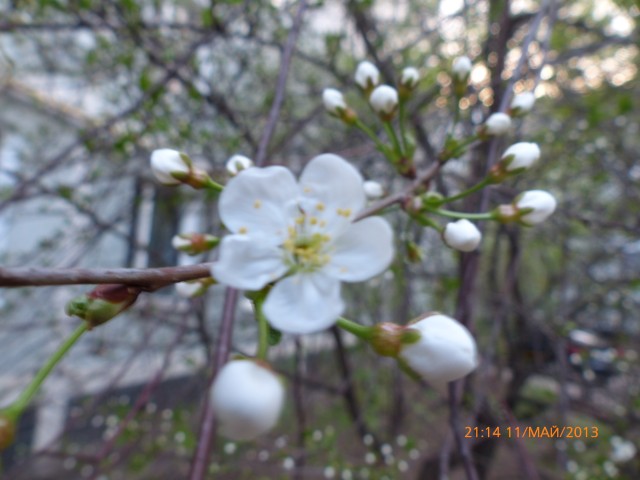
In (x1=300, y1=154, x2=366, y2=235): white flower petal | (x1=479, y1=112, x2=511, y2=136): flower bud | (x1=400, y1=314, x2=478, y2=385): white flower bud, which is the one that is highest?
(x1=479, y1=112, x2=511, y2=136): flower bud

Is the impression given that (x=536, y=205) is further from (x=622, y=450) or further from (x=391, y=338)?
(x=622, y=450)

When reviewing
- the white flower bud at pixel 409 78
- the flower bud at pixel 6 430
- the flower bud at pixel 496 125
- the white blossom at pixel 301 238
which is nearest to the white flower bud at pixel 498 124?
the flower bud at pixel 496 125

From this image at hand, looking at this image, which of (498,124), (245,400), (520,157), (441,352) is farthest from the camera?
(498,124)

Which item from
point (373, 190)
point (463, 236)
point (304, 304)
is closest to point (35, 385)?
point (304, 304)

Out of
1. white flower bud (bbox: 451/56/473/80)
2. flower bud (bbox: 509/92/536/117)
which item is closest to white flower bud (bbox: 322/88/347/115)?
white flower bud (bbox: 451/56/473/80)

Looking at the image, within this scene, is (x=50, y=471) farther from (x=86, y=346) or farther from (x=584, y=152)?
(x=584, y=152)

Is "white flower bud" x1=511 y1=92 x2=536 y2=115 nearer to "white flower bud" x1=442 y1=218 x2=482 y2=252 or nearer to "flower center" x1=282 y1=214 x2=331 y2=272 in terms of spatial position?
"white flower bud" x1=442 y1=218 x2=482 y2=252

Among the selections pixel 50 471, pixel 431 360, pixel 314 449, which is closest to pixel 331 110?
pixel 431 360
